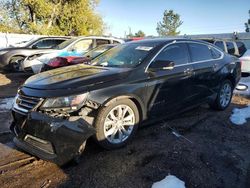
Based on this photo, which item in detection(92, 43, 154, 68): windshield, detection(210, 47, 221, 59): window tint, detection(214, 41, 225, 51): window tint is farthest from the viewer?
detection(214, 41, 225, 51): window tint

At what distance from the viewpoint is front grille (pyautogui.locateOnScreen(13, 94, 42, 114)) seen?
373 cm

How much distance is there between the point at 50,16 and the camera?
2809 cm

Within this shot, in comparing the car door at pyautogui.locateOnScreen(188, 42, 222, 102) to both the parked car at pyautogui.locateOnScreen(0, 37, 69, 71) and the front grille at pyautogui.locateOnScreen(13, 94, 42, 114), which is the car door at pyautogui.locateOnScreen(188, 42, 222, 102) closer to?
the front grille at pyautogui.locateOnScreen(13, 94, 42, 114)

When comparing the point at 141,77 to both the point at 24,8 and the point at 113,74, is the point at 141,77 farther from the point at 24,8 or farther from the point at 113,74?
the point at 24,8

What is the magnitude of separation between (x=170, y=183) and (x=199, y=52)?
322 cm

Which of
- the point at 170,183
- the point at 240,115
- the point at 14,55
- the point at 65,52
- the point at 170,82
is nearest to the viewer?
the point at 170,183

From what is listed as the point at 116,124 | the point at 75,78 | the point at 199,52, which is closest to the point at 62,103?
the point at 75,78

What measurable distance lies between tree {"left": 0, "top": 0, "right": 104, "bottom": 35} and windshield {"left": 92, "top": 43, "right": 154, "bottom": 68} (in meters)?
23.6

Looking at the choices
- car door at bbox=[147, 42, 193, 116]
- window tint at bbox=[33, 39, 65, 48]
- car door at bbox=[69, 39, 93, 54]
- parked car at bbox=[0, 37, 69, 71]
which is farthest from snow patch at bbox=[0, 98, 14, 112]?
window tint at bbox=[33, 39, 65, 48]

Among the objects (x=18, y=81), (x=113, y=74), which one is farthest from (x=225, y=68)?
(x=18, y=81)

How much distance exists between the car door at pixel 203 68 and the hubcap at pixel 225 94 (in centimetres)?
47

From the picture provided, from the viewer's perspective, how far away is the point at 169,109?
496cm

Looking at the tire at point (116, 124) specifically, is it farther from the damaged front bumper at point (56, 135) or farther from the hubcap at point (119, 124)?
the damaged front bumper at point (56, 135)

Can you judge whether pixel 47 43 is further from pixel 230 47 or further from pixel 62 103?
pixel 62 103
